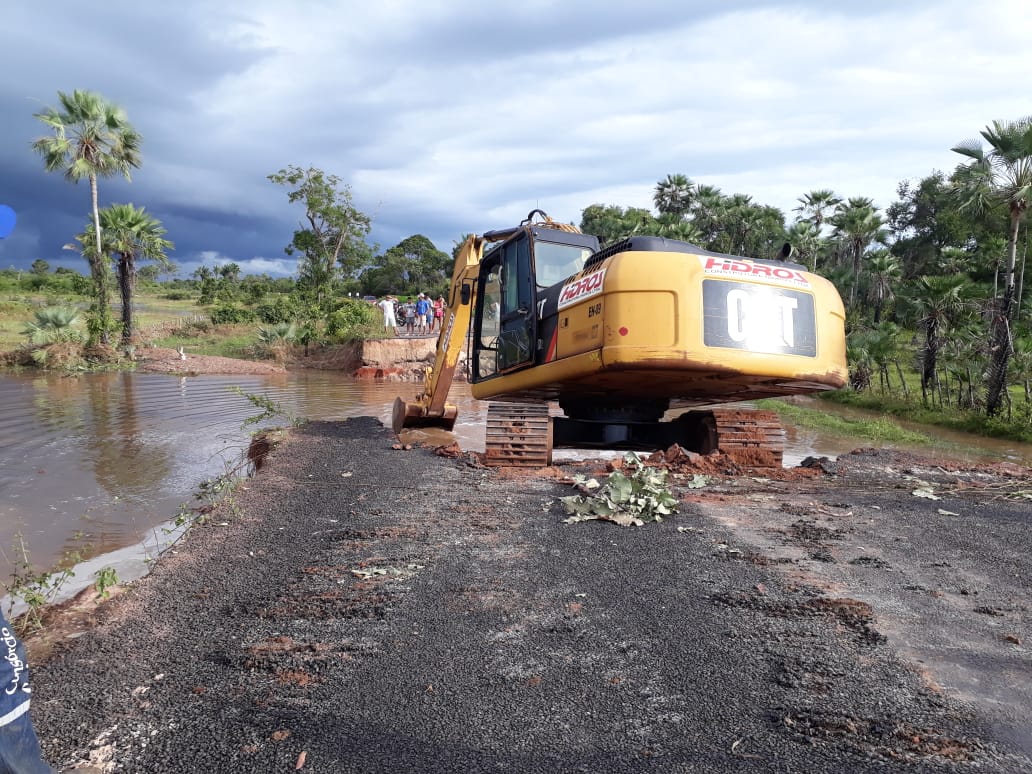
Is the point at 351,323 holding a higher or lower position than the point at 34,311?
lower

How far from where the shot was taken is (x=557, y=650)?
11.3 ft

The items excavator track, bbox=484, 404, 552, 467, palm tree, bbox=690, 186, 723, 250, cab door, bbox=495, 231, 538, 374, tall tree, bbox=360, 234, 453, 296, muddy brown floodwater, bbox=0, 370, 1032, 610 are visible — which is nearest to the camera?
muddy brown floodwater, bbox=0, 370, 1032, 610

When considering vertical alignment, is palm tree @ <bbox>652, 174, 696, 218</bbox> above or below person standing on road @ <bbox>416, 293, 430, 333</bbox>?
above

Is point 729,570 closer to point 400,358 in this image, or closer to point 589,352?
point 589,352

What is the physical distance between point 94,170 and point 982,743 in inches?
1311

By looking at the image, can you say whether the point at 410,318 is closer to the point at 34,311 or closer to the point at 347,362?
the point at 347,362

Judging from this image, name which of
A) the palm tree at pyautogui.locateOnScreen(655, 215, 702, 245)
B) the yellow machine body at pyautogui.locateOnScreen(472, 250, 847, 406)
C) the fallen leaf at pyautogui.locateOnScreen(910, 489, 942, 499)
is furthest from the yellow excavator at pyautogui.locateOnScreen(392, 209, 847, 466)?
the palm tree at pyautogui.locateOnScreen(655, 215, 702, 245)

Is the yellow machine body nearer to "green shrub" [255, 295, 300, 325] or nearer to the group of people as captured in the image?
the group of people

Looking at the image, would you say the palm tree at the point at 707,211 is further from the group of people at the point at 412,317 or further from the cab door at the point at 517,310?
the cab door at the point at 517,310

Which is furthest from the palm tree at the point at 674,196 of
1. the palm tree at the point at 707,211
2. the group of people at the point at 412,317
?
the group of people at the point at 412,317

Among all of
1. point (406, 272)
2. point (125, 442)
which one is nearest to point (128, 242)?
point (125, 442)

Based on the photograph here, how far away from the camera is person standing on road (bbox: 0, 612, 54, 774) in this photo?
2.12m

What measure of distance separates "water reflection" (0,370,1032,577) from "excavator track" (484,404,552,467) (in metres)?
3.14

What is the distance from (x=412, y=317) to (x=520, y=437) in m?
28.3
